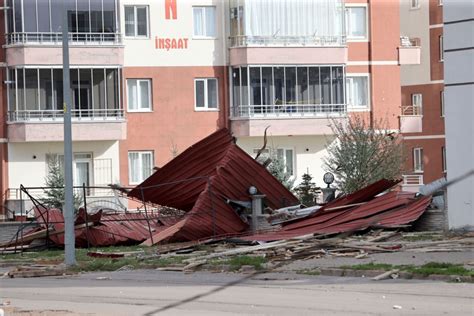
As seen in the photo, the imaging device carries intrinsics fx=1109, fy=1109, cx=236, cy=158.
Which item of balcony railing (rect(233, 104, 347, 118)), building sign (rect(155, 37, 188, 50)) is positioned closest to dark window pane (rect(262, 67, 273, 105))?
balcony railing (rect(233, 104, 347, 118))

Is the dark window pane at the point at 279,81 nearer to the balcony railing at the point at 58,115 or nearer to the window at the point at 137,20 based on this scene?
the window at the point at 137,20

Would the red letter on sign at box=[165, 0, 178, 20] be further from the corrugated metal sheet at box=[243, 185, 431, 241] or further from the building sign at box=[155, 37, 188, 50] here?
the corrugated metal sheet at box=[243, 185, 431, 241]

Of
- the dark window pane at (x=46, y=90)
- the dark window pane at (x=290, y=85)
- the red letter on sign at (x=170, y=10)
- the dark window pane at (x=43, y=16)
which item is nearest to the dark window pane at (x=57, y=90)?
the dark window pane at (x=46, y=90)

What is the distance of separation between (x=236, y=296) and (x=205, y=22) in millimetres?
33096

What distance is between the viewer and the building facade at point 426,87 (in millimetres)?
61312

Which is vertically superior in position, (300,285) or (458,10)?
(458,10)

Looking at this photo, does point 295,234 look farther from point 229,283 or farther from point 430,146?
point 430,146

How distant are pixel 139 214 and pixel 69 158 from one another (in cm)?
945

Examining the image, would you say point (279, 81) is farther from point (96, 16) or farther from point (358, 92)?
point (96, 16)

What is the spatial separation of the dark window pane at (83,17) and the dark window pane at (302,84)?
9.42 metres

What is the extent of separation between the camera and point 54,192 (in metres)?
42.9

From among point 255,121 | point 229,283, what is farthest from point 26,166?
point 229,283

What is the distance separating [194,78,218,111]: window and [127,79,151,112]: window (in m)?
2.11

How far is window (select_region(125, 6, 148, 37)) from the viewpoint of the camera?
47406mm
